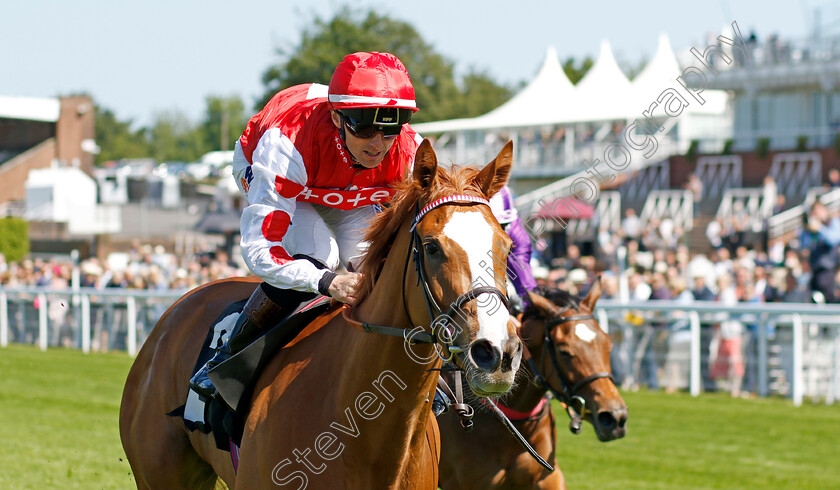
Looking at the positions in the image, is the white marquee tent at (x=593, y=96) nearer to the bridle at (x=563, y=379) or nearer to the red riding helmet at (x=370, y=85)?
the bridle at (x=563, y=379)

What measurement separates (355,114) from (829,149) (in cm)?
2019

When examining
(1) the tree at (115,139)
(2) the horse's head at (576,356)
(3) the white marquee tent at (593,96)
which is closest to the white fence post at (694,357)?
(2) the horse's head at (576,356)

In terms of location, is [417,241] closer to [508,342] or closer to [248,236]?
[508,342]

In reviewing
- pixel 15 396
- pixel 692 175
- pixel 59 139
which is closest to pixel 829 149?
pixel 692 175

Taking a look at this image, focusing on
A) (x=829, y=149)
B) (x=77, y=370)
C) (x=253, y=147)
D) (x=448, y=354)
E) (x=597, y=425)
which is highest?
(x=829, y=149)

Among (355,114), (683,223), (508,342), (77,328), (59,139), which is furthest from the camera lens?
(59,139)

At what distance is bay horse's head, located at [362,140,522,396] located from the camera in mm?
2576

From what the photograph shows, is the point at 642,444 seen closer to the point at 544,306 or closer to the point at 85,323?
the point at 544,306

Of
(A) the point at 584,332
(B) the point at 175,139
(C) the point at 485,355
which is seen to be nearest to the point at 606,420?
(A) the point at 584,332

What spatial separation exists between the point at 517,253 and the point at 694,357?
250 inches

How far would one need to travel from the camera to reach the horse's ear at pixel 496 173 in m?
2.98

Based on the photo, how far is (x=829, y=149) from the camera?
21250 mm

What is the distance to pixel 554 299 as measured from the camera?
224 inches

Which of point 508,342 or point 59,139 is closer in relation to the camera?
point 508,342
